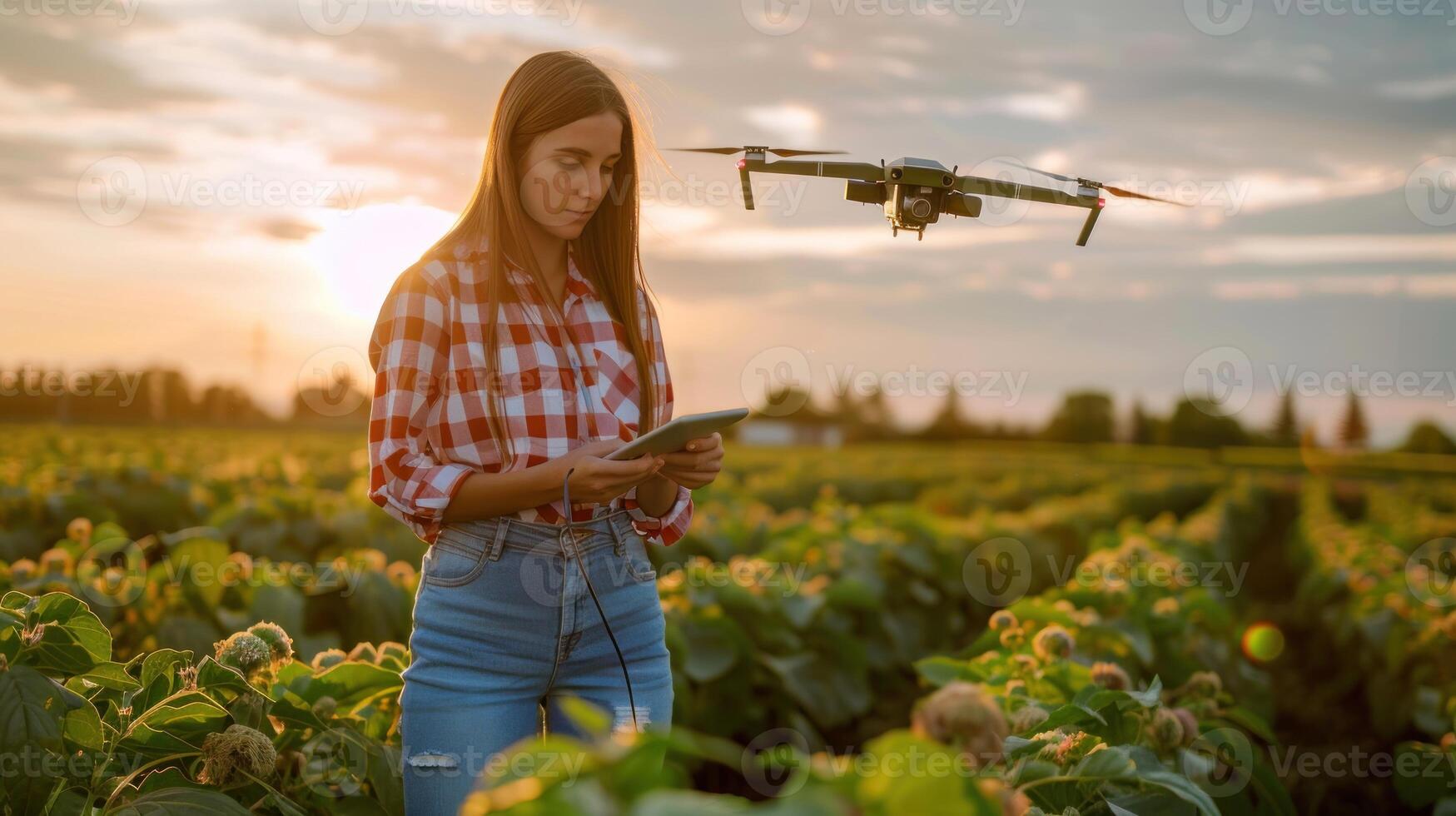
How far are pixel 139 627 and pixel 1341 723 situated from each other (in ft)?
24.6

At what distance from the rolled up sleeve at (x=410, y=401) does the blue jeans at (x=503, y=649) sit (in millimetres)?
123

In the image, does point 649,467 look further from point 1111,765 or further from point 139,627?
point 139,627

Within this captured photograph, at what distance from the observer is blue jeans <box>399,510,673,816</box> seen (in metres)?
2.04

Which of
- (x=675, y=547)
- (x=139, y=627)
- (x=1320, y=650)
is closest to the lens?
(x=139, y=627)

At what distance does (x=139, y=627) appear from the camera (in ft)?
12.9

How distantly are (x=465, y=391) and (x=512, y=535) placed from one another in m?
0.30

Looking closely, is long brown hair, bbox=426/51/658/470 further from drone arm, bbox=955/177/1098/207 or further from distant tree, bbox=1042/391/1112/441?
distant tree, bbox=1042/391/1112/441

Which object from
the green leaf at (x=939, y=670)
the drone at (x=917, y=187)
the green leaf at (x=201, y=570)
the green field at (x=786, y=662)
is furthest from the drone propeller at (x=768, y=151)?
the green leaf at (x=201, y=570)

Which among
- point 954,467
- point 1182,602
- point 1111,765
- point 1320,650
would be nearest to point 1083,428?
point 954,467

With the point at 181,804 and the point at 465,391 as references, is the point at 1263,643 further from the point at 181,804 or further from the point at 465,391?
the point at 181,804

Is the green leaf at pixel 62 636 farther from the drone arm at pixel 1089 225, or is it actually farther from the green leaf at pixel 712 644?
the green leaf at pixel 712 644

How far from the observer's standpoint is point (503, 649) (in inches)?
82.4

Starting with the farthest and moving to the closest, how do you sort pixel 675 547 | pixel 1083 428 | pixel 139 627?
pixel 1083 428
pixel 675 547
pixel 139 627

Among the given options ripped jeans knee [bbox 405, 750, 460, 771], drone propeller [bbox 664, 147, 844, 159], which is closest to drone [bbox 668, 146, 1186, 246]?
drone propeller [bbox 664, 147, 844, 159]
